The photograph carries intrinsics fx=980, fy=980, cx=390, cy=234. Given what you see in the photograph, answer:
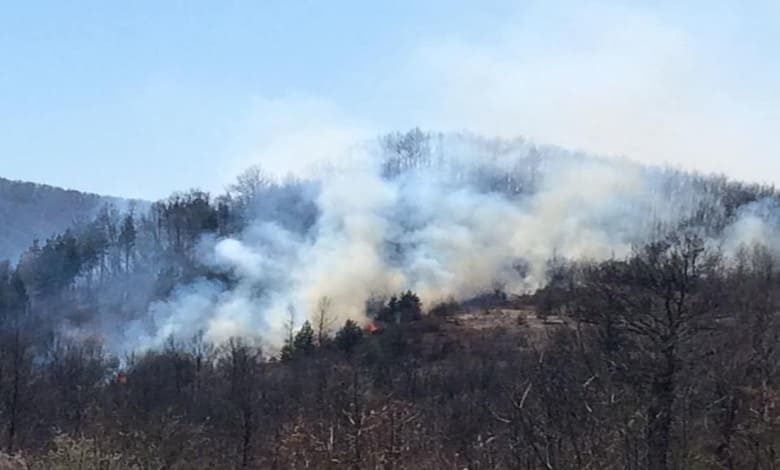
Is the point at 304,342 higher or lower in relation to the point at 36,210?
lower

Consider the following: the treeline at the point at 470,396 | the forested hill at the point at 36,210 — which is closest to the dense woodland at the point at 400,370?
the treeline at the point at 470,396

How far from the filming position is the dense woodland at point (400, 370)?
20.4 meters

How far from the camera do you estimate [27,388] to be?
44594 mm

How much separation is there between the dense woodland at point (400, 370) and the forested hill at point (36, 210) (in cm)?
2057

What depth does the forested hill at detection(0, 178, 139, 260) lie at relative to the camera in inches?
4729

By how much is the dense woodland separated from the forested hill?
2057 cm

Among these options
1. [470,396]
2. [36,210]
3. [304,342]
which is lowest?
[470,396]

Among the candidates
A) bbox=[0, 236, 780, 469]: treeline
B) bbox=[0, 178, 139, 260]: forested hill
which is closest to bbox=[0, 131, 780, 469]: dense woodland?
bbox=[0, 236, 780, 469]: treeline

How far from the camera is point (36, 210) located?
132875 millimetres

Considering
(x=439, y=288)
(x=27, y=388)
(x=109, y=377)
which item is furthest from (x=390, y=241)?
(x=27, y=388)

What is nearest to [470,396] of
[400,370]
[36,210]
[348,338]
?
[400,370]

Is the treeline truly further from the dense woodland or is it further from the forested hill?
the forested hill

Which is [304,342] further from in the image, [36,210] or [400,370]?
[36,210]

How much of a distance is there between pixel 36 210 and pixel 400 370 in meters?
90.5
